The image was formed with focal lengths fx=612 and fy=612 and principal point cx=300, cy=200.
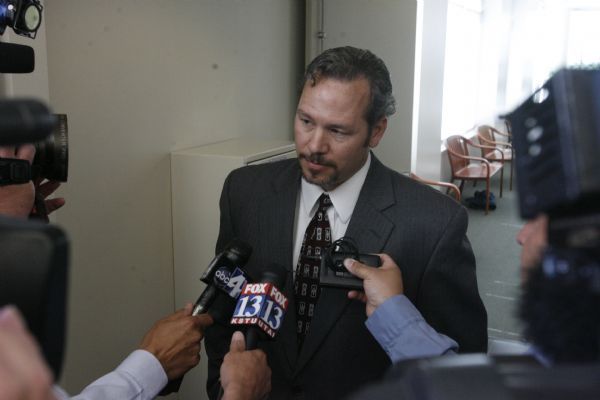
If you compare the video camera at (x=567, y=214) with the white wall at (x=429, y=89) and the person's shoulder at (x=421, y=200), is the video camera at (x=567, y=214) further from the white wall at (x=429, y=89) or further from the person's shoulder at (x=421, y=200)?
the white wall at (x=429, y=89)

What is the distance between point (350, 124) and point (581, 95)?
43.2 inches

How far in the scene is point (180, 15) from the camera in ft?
8.04

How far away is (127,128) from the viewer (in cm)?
223

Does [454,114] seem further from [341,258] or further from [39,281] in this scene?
[39,281]

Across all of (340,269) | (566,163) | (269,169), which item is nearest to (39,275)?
(566,163)

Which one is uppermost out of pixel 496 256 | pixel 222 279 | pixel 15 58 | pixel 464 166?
pixel 15 58

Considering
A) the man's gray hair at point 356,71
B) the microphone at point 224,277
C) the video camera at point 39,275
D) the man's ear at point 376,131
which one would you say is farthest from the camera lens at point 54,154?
the video camera at point 39,275

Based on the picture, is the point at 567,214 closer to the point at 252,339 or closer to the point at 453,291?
the point at 252,339

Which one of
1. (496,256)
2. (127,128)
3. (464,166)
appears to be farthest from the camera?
(464,166)

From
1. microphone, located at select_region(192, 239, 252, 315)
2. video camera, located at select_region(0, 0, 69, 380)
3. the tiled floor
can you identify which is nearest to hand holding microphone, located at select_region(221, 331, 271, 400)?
microphone, located at select_region(192, 239, 252, 315)

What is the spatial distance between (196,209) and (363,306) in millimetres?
1180

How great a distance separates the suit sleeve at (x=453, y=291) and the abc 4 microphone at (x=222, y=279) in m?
0.44

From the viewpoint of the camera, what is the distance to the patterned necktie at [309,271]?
1.46 m

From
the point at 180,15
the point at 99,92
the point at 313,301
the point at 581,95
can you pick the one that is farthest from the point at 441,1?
the point at 581,95
